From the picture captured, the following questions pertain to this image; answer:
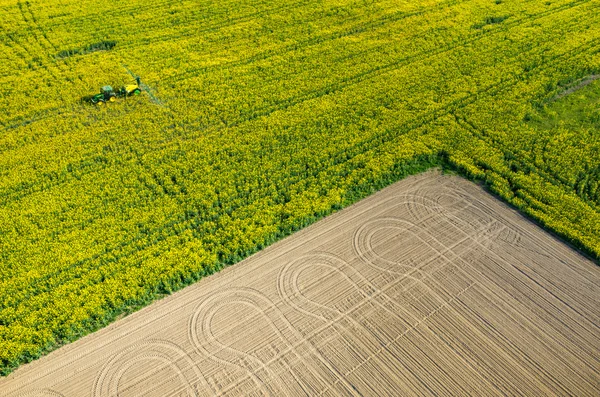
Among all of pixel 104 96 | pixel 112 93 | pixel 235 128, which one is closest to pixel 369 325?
pixel 235 128

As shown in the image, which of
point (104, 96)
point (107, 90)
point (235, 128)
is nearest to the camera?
point (235, 128)

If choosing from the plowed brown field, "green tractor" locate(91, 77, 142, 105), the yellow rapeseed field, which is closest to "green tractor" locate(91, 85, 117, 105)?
"green tractor" locate(91, 77, 142, 105)

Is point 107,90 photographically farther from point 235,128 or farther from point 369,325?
point 369,325

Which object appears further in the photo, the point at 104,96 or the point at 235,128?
the point at 104,96

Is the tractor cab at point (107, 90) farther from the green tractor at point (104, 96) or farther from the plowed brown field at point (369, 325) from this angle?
the plowed brown field at point (369, 325)

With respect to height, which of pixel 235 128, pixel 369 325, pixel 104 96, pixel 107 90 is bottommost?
pixel 369 325

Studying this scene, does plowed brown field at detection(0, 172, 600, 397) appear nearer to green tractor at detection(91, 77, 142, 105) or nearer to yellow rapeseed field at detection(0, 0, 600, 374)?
yellow rapeseed field at detection(0, 0, 600, 374)

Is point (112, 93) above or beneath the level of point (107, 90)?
beneath
